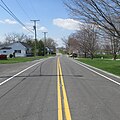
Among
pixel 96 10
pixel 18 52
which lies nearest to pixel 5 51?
pixel 18 52

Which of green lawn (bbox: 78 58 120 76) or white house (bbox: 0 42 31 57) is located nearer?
green lawn (bbox: 78 58 120 76)

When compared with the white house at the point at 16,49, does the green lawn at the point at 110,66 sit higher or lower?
lower

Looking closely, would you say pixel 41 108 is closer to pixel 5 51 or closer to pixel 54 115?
pixel 54 115

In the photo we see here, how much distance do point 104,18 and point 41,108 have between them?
14937mm

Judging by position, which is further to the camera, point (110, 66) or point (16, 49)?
point (16, 49)

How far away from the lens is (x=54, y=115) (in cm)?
791

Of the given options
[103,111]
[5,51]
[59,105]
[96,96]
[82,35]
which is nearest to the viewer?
[103,111]

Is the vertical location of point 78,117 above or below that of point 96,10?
below

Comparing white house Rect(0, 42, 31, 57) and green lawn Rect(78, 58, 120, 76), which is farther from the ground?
white house Rect(0, 42, 31, 57)

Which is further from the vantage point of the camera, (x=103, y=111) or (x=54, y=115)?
(x=103, y=111)

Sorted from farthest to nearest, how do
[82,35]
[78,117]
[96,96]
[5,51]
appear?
[5,51]
[82,35]
[96,96]
[78,117]

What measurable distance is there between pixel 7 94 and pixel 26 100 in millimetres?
1809

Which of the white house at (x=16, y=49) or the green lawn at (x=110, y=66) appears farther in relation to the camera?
the white house at (x=16, y=49)

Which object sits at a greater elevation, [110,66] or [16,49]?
[16,49]
